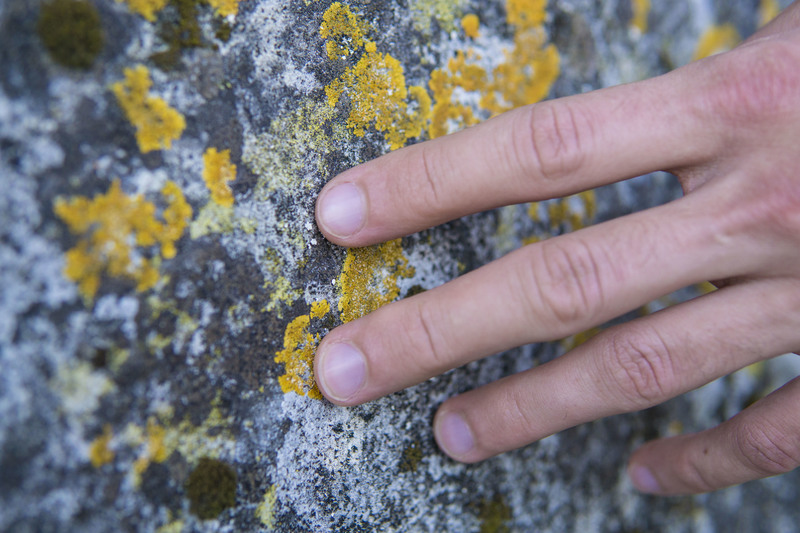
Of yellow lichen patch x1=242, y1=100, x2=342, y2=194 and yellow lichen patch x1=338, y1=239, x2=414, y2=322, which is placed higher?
yellow lichen patch x1=242, y1=100, x2=342, y2=194

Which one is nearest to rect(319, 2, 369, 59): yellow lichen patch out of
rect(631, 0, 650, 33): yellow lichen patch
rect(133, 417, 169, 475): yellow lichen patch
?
rect(133, 417, 169, 475): yellow lichen patch

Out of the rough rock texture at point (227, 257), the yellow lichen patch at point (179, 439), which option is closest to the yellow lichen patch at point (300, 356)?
the rough rock texture at point (227, 257)

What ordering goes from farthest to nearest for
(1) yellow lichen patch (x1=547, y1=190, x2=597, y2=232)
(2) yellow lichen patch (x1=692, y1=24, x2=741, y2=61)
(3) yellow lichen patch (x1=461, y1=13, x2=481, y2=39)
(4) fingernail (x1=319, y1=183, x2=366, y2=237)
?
(2) yellow lichen patch (x1=692, y1=24, x2=741, y2=61) < (1) yellow lichen patch (x1=547, y1=190, x2=597, y2=232) < (3) yellow lichen patch (x1=461, y1=13, x2=481, y2=39) < (4) fingernail (x1=319, y1=183, x2=366, y2=237)

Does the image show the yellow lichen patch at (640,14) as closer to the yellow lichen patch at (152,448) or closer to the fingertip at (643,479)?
the fingertip at (643,479)

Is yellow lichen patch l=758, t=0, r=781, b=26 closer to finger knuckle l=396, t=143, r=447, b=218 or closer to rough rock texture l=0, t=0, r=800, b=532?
rough rock texture l=0, t=0, r=800, b=532

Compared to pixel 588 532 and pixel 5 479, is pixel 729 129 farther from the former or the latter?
pixel 5 479

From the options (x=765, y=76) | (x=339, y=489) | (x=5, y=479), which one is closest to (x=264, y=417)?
(x=339, y=489)

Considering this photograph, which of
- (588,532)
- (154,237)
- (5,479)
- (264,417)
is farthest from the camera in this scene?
(588,532)
